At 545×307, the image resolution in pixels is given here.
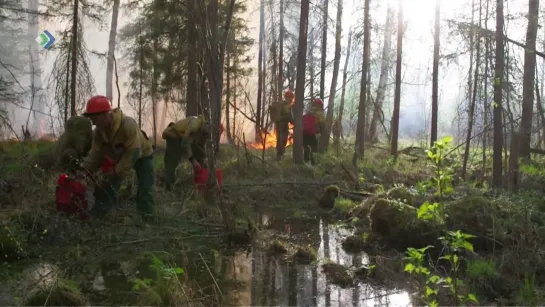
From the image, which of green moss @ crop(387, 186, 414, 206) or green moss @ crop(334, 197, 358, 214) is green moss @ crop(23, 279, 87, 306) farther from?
green moss @ crop(334, 197, 358, 214)

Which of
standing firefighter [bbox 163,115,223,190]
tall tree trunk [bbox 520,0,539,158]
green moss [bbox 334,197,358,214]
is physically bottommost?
green moss [bbox 334,197,358,214]

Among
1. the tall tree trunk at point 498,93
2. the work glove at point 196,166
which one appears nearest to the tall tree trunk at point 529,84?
the tall tree trunk at point 498,93

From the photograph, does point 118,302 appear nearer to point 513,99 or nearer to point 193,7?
point 193,7

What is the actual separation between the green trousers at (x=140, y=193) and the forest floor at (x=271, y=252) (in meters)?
0.16

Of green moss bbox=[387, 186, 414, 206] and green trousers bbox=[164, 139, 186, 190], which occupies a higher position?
green trousers bbox=[164, 139, 186, 190]

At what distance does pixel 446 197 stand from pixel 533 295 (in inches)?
138

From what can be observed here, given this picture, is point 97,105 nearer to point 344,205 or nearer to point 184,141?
point 184,141

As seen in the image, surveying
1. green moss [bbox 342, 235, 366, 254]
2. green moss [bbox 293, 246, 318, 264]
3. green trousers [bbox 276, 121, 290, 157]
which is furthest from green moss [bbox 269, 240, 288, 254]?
green trousers [bbox 276, 121, 290, 157]

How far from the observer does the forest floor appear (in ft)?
13.3

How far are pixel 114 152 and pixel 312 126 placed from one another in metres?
8.33

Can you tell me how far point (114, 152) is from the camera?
19.9 feet

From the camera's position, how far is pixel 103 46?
37438 mm

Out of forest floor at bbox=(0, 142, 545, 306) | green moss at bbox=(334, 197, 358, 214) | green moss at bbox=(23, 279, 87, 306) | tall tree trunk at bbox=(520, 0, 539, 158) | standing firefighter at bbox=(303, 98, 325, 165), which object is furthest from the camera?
standing firefighter at bbox=(303, 98, 325, 165)

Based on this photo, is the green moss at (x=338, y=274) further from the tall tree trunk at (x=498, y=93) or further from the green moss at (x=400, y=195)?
the tall tree trunk at (x=498, y=93)
